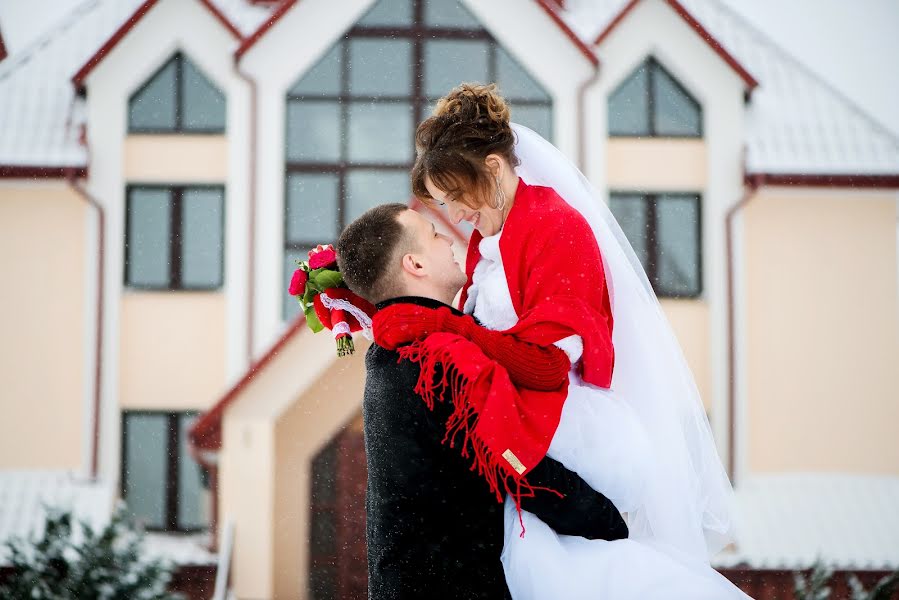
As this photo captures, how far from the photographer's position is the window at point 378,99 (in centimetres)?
742

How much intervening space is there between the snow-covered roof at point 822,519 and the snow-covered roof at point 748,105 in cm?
241

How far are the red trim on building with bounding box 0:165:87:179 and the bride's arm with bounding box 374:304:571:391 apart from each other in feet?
20.1

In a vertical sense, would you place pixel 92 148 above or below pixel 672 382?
above

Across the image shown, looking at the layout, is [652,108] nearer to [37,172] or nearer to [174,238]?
[174,238]

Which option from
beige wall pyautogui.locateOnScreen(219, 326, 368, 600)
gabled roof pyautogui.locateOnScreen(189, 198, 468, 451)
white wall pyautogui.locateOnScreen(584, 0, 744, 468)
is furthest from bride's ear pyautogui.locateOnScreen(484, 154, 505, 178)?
white wall pyautogui.locateOnScreen(584, 0, 744, 468)

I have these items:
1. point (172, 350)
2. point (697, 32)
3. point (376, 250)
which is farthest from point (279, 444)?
point (376, 250)

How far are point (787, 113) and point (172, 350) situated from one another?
5299 millimetres

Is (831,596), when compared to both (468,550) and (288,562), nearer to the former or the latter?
(288,562)

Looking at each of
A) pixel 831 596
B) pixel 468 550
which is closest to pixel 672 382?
pixel 468 550

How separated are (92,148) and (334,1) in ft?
7.24

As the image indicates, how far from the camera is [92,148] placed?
24.3ft

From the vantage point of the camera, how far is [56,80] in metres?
7.88

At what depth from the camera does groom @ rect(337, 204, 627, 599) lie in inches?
72.3

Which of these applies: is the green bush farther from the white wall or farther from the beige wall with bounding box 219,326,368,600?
the white wall
